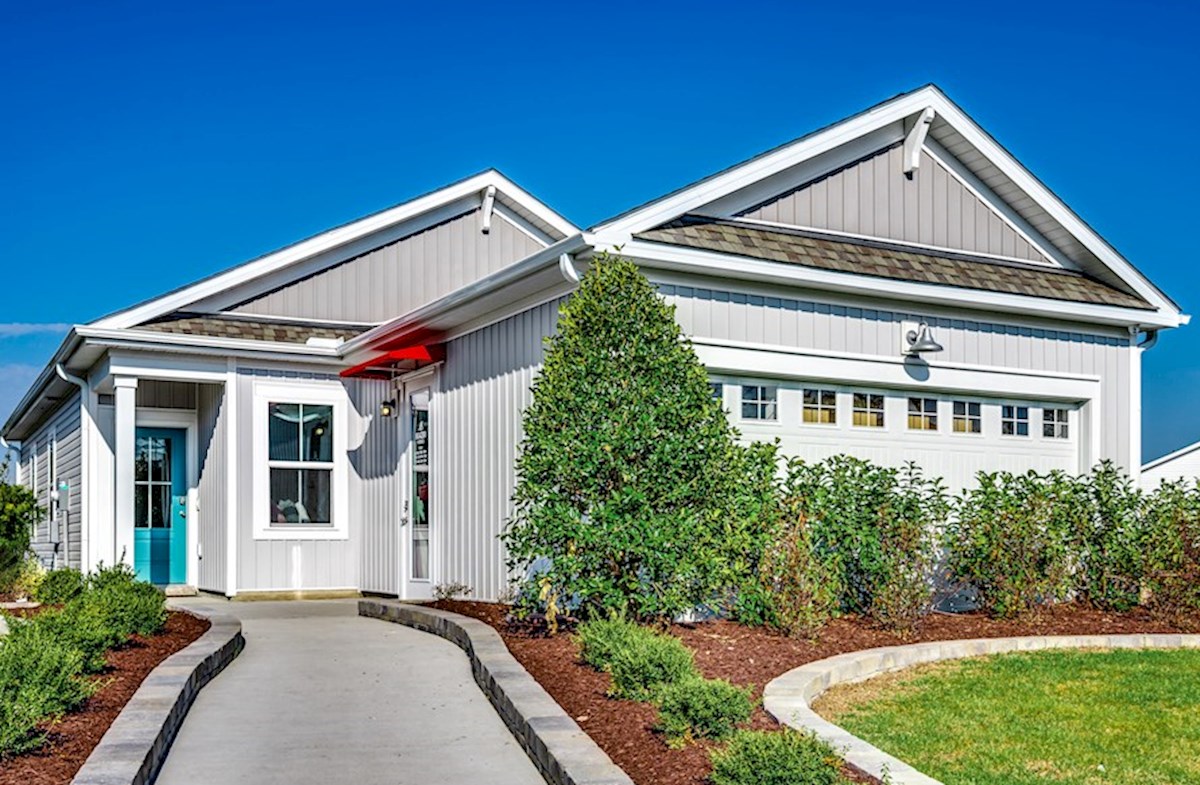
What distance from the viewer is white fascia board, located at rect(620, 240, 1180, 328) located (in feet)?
35.3

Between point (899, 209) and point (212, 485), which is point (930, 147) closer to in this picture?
point (899, 209)

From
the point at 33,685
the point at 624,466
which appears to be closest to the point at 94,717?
the point at 33,685

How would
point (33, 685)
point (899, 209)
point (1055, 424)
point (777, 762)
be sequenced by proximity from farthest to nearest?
point (1055, 424) → point (899, 209) → point (33, 685) → point (777, 762)

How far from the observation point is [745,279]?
37.2ft

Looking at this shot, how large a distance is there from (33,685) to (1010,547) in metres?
8.09

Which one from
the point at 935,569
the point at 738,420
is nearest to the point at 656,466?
the point at 738,420

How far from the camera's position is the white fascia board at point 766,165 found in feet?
35.4

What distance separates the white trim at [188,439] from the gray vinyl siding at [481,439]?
4567 millimetres

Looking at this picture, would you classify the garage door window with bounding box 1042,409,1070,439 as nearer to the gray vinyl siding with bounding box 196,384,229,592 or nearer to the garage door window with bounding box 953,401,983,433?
the garage door window with bounding box 953,401,983,433

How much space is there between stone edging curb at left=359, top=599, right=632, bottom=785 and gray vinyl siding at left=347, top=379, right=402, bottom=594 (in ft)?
12.3

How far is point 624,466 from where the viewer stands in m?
9.05

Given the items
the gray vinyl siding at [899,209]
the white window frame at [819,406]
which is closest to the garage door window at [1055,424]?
the gray vinyl siding at [899,209]

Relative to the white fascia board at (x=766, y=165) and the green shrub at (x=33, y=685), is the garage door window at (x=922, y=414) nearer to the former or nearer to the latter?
the white fascia board at (x=766, y=165)

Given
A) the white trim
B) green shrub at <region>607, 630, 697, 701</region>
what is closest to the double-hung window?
green shrub at <region>607, 630, 697, 701</region>
